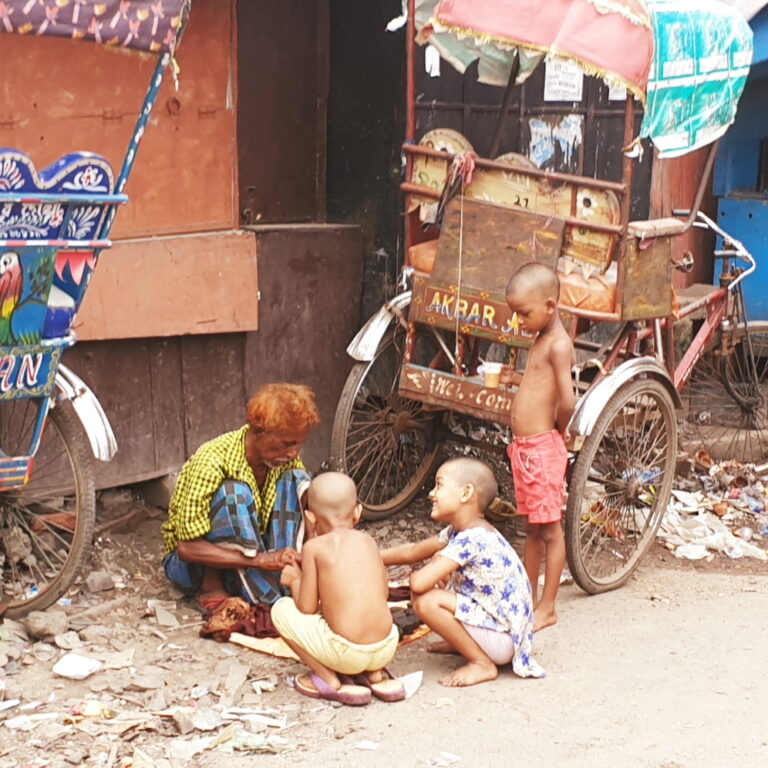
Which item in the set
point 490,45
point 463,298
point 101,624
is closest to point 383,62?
point 490,45

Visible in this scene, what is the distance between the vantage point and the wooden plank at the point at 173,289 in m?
5.97

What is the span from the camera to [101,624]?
17.4 feet

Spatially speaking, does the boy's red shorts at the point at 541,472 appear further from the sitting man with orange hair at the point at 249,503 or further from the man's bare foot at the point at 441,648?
the sitting man with orange hair at the point at 249,503

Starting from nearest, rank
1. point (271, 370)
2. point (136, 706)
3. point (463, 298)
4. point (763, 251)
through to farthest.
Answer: point (136, 706) < point (463, 298) < point (271, 370) < point (763, 251)

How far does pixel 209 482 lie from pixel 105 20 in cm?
183

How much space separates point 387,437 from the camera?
6562 millimetres

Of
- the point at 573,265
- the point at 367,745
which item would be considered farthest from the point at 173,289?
the point at 367,745

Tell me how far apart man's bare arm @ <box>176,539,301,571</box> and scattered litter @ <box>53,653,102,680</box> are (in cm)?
59

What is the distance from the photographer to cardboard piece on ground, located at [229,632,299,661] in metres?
5.03

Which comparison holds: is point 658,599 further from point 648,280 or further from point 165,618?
point 165,618

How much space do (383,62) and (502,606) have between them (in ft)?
10.8

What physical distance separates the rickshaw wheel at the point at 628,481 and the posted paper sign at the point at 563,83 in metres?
2.13

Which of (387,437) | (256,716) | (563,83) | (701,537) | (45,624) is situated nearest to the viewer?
(256,716)

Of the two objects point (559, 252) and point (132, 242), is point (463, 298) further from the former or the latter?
point (132, 242)
